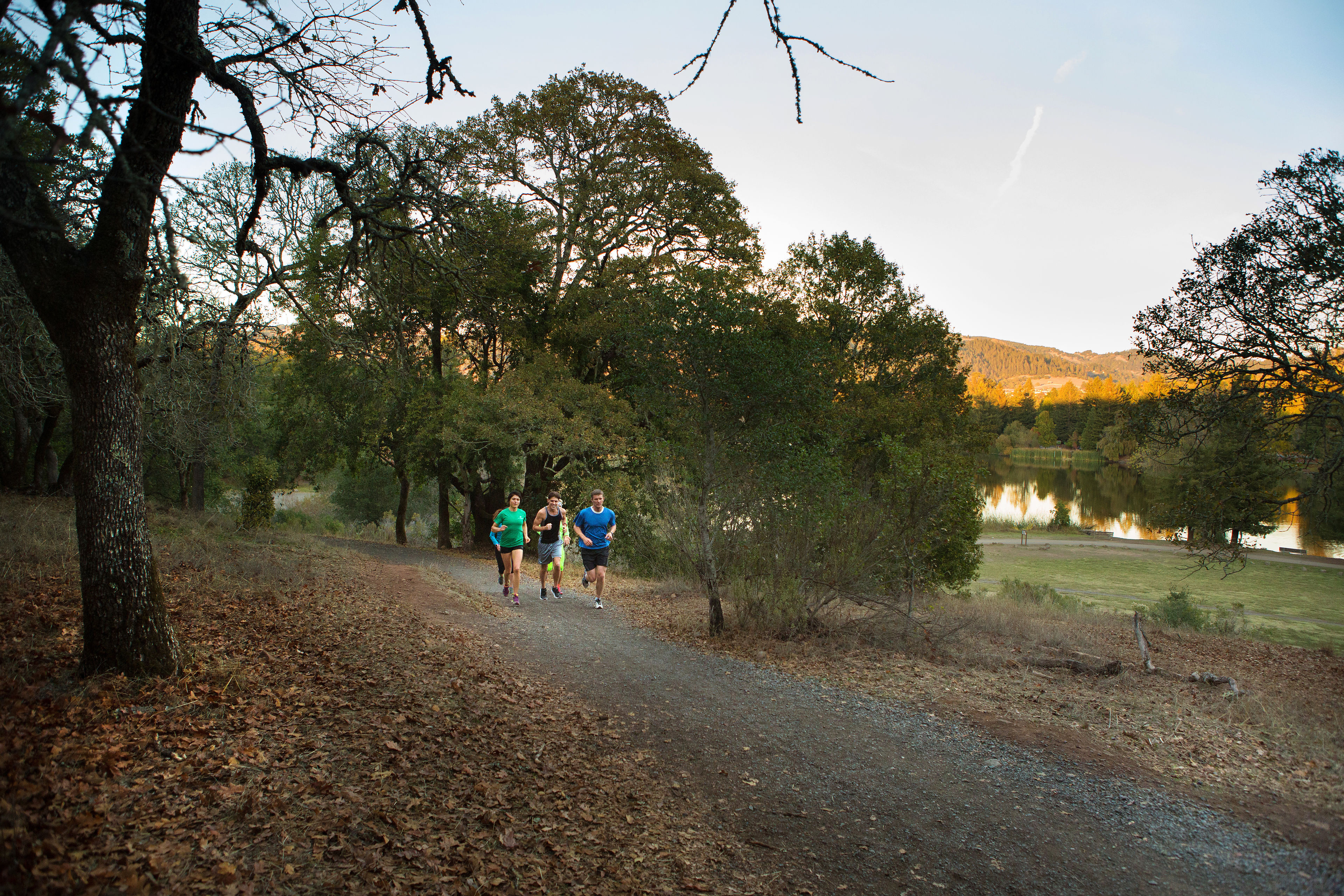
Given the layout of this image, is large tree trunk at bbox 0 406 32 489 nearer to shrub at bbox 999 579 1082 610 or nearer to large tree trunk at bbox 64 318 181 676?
large tree trunk at bbox 64 318 181 676

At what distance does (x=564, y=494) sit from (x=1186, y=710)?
670 inches

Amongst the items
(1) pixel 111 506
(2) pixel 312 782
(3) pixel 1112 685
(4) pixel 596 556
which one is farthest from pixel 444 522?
(2) pixel 312 782

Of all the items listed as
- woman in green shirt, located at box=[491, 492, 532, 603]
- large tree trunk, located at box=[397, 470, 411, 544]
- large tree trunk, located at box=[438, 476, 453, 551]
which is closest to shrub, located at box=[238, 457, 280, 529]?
woman in green shirt, located at box=[491, 492, 532, 603]

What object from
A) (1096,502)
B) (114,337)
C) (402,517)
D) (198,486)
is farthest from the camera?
(1096,502)

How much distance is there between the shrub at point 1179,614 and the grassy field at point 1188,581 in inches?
46.8

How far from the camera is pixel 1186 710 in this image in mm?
7543

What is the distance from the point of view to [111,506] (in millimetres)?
4762

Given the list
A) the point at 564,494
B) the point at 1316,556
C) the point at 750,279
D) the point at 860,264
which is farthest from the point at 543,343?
the point at 1316,556

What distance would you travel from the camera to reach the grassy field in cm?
2089

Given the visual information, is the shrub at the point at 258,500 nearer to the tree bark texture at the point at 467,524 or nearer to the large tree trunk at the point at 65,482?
the large tree trunk at the point at 65,482

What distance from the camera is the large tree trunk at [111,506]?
15.3 feet

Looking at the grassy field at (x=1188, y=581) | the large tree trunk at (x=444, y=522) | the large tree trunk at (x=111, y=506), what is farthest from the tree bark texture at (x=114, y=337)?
the grassy field at (x=1188, y=581)

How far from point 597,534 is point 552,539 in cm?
103

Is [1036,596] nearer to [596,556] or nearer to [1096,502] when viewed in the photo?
[596,556]
